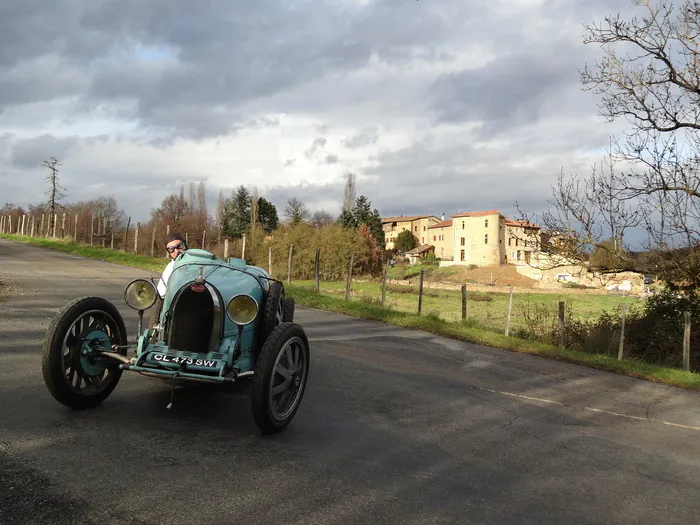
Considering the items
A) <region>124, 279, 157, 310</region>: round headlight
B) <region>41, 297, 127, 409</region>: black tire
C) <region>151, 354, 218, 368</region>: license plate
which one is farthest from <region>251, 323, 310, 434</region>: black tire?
<region>41, 297, 127, 409</region>: black tire

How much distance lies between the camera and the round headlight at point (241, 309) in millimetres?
4461

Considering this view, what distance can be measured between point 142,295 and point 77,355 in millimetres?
776

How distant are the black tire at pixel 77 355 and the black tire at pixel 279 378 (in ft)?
5.06

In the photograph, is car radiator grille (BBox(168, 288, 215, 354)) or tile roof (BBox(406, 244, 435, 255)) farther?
tile roof (BBox(406, 244, 435, 255))

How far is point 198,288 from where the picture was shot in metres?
4.56

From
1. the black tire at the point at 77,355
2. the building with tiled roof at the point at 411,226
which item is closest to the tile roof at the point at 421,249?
the building with tiled roof at the point at 411,226

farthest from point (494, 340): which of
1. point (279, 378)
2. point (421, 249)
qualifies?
point (421, 249)

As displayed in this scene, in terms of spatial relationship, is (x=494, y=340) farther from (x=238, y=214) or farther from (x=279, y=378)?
(x=238, y=214)

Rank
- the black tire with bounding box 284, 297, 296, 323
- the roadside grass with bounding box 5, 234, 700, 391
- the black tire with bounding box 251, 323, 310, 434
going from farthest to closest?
1. the roadside grass with bounding box 5, 234, 700, 391
2. the black tire with bounding box 284, 297, 296, 323
3. the black tire with bounding box 251, 323, 310, 434

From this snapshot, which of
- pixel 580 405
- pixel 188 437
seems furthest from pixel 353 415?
pixel 580 405

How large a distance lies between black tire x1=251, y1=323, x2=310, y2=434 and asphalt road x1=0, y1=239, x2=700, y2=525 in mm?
205

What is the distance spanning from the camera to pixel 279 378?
4.60 meters

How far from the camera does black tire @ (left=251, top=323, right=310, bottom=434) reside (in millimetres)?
4117

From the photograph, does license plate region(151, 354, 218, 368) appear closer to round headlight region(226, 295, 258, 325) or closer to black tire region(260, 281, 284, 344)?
round headlight region(226, 295, 258, 325)
